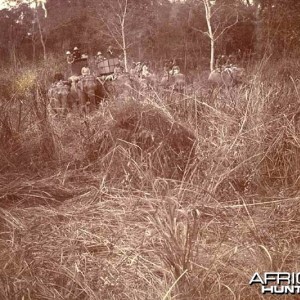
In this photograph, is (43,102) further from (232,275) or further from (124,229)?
(232,275)

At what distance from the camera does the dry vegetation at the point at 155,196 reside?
237 centimetres

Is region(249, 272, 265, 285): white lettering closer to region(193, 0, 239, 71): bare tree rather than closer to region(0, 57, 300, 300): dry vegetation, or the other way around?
region(0, 57, 300, 300): dry vegetation

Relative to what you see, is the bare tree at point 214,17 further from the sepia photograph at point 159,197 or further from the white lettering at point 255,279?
the white lettering at point 255,279

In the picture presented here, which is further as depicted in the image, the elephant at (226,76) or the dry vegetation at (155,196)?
the elephant at (226,76)

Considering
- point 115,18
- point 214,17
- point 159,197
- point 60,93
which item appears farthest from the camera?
point 115,18

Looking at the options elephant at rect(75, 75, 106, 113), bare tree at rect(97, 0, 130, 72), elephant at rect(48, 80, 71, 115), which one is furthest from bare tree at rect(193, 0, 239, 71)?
elephant at rect(48, 80, 71, 115)

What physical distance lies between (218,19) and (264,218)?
1065 cm

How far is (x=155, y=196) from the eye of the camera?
10.6 feet

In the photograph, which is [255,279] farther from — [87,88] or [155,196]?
[87,88]

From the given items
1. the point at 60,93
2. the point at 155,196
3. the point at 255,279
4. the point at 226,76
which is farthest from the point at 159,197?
the point at 60,93

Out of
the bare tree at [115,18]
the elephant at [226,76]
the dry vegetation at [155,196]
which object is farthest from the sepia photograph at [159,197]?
the bare tree at [115,18]

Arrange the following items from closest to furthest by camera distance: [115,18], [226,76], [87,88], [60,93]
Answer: [226,76], [60,93], [87,88], [115,18]

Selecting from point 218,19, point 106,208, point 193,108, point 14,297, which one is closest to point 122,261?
point 14,297

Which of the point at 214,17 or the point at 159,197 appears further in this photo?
the point at 214,17
